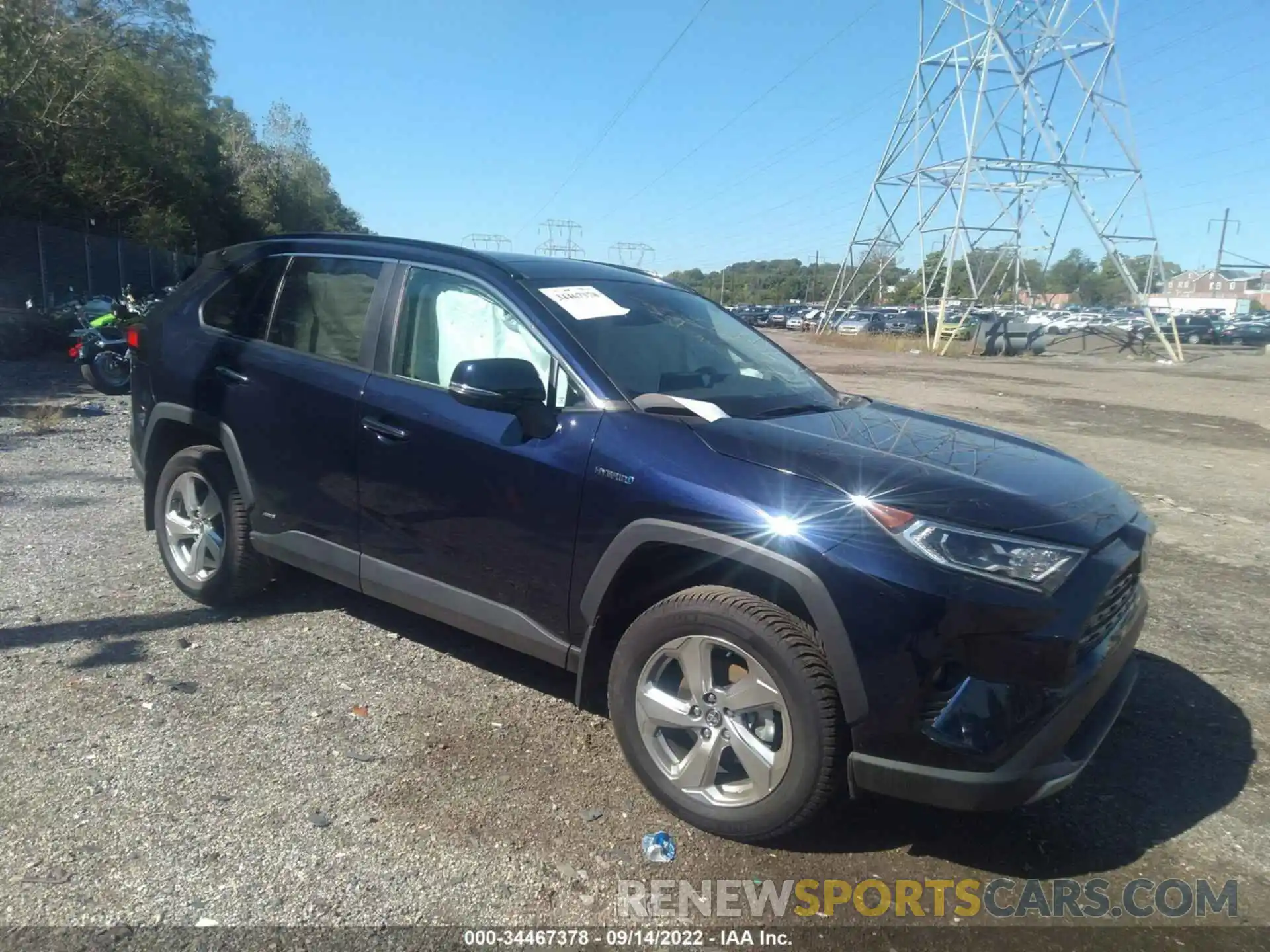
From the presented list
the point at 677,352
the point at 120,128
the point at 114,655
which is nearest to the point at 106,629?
the point at 114,655

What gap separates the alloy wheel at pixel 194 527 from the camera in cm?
466

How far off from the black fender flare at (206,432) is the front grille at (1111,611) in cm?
348

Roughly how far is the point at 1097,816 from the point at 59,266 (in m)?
24.0

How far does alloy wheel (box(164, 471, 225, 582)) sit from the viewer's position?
466 cm

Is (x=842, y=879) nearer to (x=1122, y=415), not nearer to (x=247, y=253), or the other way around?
(x=247, y=253)

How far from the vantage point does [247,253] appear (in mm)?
4895

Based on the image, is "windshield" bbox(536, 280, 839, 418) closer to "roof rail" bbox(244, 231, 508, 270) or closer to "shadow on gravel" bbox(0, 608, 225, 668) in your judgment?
"roof rail" bbox(244, 231, 508, 270)

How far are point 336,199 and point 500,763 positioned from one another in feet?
A: 329

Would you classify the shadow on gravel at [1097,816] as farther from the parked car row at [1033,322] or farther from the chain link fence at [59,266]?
the parked car row at [1033,322]

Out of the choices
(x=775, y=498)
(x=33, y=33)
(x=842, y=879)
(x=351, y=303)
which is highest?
(x=33, y=33)

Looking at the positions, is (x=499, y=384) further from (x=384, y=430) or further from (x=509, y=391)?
(x=384, y=430)

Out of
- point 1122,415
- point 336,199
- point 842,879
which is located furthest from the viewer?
point 336,199

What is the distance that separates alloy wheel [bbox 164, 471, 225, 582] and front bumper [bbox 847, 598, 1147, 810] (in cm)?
326

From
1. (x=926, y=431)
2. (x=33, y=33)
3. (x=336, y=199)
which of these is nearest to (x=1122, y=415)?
(x=926, y=431)
